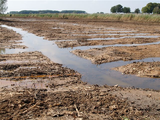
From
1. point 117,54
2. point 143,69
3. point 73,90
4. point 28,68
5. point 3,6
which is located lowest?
point 73,90

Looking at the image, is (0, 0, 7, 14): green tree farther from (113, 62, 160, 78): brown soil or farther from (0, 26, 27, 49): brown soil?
(113, 62, 160, 78): brown soil

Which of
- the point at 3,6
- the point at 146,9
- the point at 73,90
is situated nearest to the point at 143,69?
the point at 73,90

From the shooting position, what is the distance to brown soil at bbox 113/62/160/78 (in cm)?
745

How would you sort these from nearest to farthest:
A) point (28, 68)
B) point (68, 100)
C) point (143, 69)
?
point (68, 100), point (28, 68), point (143, 69)

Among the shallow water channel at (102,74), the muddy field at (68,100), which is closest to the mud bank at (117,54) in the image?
the shallow water channel at (102,74)

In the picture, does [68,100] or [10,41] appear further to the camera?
[10,41]

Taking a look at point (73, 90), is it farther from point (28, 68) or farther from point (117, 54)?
point (117, 54)

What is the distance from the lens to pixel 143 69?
784 cm

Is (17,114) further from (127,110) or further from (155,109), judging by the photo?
(155,109)

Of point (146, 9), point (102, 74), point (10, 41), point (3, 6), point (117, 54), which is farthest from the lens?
point (146, 9)

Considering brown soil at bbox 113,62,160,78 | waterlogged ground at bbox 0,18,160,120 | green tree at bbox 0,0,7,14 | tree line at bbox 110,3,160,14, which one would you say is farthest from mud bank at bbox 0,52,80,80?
tree line at bbox 110,3,160,14

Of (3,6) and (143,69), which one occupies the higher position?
(3,6)

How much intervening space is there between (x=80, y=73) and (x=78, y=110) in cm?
341

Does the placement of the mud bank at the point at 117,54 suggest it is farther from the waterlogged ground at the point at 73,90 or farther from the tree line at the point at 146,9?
the tree line at the point at 146,9
